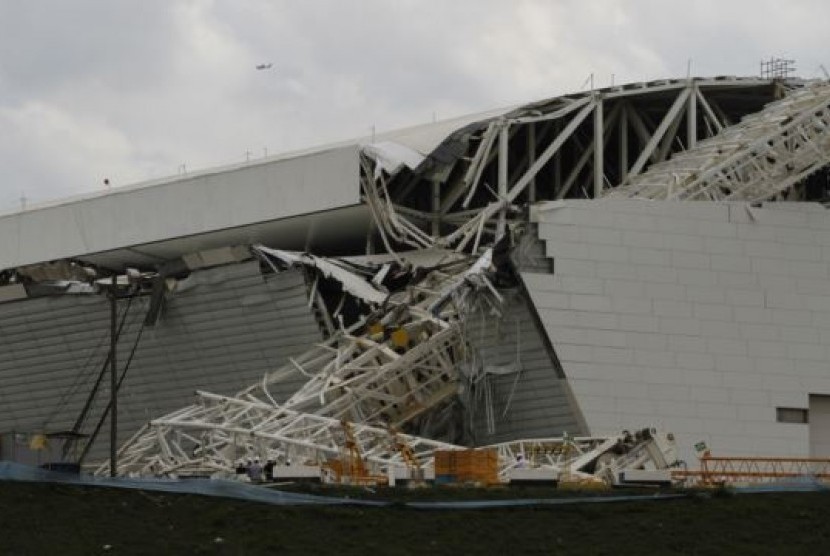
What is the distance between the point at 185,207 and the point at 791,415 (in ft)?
102

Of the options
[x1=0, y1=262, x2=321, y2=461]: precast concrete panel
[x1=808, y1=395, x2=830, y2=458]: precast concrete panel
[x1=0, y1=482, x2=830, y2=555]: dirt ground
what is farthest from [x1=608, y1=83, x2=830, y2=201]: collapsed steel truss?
[x1=0, y1=482, x2=830, y2=555]: dirt ground

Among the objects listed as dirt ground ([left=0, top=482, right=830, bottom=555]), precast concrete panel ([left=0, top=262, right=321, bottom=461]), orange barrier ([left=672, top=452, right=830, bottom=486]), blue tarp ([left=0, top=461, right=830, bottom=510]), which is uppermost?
precast concrete panel ([left=0, top=262, right=321, bottom=461])

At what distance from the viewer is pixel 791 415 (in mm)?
73625

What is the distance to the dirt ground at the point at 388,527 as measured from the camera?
44062 mm

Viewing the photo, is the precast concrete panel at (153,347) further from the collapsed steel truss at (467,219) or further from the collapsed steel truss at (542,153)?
the collapsed steel truss at (542,153)

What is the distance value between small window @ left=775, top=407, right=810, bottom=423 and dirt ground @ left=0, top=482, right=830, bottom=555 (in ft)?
75.1

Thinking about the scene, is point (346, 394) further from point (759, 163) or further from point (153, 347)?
point (759, 163)

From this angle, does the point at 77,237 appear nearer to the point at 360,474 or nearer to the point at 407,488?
the point at 360,474

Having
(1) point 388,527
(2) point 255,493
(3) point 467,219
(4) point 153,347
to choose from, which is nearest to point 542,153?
(3) point 467,219

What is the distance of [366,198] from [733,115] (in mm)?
19378

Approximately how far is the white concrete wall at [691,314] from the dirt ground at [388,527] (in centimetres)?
2109

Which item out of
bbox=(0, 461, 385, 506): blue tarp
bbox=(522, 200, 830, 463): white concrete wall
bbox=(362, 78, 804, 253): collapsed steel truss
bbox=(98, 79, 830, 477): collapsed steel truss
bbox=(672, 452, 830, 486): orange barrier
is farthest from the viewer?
bbox=(362, 78, 804, 253): collapsed steel truss

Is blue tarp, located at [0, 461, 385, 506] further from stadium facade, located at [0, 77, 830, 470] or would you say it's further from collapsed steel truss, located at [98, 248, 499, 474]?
stadium facade, located at [0, 77, 830, 470]

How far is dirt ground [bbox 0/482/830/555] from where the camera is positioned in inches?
1735
